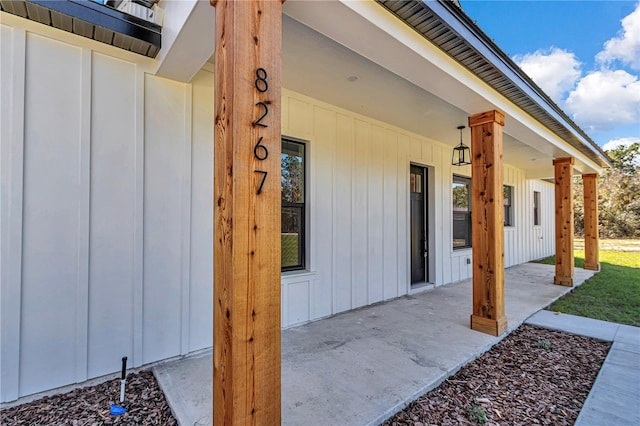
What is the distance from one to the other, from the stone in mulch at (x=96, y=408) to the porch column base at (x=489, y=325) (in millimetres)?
3187

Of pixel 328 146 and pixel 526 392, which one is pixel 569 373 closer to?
pixel 526 392

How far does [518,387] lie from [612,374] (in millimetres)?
919

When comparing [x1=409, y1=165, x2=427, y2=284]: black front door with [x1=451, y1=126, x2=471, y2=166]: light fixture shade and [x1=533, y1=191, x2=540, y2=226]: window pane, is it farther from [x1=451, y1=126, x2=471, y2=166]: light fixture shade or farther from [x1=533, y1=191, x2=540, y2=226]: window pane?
[x1=533, y1=191, x2=540, y2=226]: window pane

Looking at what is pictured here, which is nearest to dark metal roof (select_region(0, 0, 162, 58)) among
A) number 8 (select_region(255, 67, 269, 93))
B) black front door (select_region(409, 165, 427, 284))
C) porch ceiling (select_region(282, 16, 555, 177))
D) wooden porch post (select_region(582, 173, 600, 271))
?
porch ceiling (select_region(282, 16, 555, 177))

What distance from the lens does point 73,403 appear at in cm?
211

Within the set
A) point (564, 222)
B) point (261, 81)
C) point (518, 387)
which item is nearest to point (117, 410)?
point (261, 81)

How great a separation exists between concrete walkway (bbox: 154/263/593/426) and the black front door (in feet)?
3.79

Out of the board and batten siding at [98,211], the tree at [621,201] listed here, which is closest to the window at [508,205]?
the board and batten siding at [98,211]

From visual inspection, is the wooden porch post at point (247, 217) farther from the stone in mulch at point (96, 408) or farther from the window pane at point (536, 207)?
the window pane at point (536, 207)

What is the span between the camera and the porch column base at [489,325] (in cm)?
327

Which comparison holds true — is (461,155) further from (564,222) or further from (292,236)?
(292,236)

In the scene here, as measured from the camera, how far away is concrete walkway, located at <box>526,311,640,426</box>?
197 cm

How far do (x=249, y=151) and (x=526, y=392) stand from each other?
110 inches

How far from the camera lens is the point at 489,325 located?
3.31 meters
